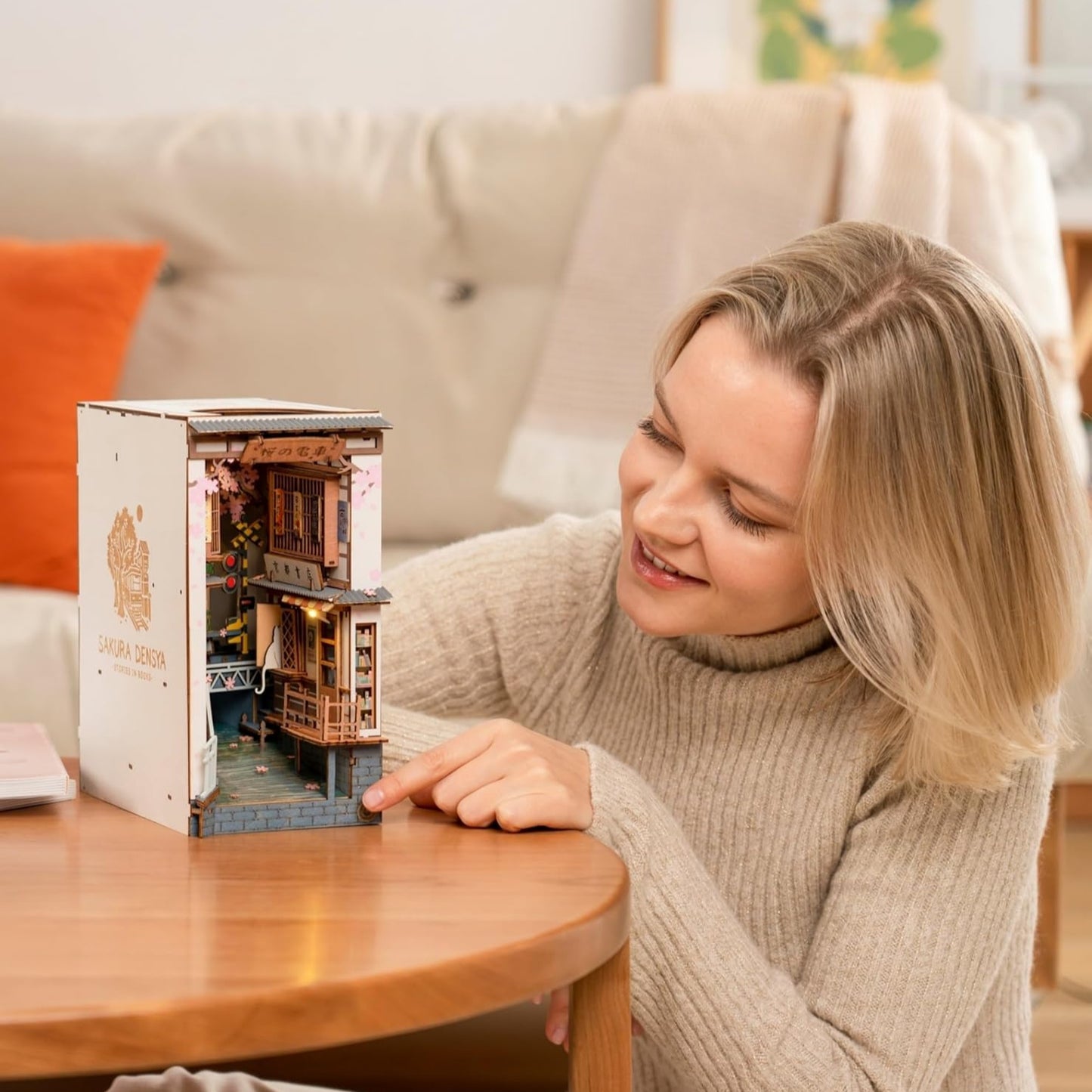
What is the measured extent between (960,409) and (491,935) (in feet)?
1.44

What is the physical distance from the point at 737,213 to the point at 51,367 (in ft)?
3.02

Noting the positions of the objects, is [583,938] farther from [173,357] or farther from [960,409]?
[173,357]

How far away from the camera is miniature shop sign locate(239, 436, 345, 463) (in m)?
0.78

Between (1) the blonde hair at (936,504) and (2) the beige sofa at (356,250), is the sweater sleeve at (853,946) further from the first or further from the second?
(2) the beige sofa at (356,250)

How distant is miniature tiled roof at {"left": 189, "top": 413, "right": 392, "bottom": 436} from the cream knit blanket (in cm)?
121

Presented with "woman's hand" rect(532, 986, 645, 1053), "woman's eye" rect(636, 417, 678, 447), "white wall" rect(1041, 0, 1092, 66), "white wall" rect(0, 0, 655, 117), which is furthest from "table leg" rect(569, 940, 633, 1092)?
"white wall" rect(1041, 0, 1092, 66)

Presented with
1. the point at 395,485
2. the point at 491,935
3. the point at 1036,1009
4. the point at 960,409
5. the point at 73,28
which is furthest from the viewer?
the point at 73,28

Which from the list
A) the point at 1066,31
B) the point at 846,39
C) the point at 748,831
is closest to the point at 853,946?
the point at 748,831

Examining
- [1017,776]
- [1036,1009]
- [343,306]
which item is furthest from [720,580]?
[343,306]

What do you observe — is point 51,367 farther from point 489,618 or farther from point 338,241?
point 489,618

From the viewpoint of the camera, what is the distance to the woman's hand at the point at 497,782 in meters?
0.83

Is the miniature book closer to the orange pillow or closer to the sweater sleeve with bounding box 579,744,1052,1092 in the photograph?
the sweater sleeve with bounding box 579,744,1052,1092

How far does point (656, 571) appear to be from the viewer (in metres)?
0.95

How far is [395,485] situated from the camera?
2076mm
